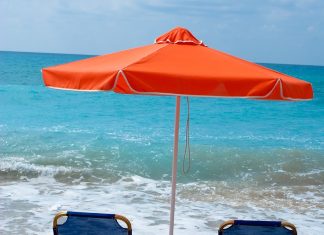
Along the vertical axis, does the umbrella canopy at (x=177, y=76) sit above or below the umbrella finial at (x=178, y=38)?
below

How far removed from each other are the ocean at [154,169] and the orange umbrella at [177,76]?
3637mm

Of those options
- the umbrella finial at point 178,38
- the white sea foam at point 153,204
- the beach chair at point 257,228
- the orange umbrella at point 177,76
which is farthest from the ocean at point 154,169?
the orange umbrella at point 177,76

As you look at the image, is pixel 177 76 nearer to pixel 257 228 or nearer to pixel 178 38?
pixel 178 38

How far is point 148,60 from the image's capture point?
3625 mm

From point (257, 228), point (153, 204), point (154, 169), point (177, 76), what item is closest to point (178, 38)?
point (177, 76)

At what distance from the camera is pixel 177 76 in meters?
3.34

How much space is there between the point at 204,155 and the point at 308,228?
6.42m

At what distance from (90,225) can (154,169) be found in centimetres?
769

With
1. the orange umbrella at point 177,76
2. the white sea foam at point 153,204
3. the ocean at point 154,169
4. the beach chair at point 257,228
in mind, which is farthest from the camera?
the ocean at point 154,169

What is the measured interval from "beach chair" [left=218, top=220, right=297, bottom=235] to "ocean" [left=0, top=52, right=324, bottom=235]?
2.99 m

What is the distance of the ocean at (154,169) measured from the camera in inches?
317

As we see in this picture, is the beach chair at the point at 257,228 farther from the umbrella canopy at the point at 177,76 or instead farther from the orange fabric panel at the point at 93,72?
the orange fabric panel at the point at 93,72

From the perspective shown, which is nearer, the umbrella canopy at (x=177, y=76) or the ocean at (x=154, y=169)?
the umbrella canopy at (x=177, y=76)

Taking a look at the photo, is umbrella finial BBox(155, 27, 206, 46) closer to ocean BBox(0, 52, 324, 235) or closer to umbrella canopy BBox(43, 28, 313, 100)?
umbrella canopy BBox(43, 28, 313, 100)
